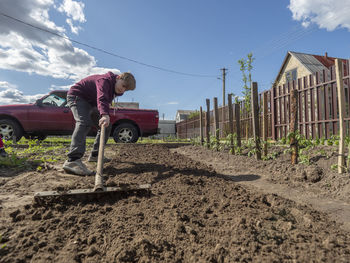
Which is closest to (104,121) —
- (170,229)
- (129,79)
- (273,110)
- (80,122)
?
(80,122)

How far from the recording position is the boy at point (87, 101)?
2.97 m

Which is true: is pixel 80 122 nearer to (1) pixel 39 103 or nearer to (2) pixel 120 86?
(2) pixel 120 86

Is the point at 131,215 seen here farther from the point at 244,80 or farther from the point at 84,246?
the point at 244,80

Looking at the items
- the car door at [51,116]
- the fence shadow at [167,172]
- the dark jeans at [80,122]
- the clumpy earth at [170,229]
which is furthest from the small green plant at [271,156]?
the car door at [51,116]

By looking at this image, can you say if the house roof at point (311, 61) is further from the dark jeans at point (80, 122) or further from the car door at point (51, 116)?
the dark jeans at point (80, 122)

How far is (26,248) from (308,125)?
5553 millimetres

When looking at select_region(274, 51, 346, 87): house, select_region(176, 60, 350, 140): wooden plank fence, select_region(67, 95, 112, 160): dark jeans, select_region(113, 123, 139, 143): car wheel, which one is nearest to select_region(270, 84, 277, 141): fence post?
select_region(176, 60, 350, 140): wooden plank fence

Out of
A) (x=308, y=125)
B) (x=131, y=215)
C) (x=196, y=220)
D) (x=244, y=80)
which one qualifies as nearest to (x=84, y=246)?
(x=131, y=215)

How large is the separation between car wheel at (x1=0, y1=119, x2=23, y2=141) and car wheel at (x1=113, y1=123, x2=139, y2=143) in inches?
119

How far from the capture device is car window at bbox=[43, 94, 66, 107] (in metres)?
7.23

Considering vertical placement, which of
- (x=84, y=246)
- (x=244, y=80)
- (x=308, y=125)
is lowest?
(x=84, y=246)

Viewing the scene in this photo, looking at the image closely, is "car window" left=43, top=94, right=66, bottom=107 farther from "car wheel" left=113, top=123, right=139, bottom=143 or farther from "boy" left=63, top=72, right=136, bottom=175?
"boy" left=63, top=72, right=136, bottom=175

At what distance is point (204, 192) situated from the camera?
2207 mm

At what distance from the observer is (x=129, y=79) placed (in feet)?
10.6
